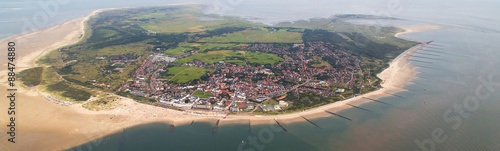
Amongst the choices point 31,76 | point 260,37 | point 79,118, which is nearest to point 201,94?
point 79,118

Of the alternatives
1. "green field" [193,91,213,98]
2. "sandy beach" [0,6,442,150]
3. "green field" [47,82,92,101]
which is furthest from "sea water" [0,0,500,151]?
"green field" [47,82,92,101]

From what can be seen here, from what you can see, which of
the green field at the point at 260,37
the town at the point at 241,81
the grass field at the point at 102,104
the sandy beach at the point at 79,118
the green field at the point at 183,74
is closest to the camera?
the sandy beach at the point at 79,118

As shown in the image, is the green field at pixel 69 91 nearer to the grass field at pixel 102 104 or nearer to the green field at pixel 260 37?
the grass field at pixel 102 104

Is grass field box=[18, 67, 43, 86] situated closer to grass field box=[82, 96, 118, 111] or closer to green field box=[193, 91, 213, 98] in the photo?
grass field box=[82, 96, 118, 111]

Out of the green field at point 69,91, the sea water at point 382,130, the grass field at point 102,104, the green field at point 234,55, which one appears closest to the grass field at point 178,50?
the green field at point 234,55

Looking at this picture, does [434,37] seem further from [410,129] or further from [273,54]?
[410,129]

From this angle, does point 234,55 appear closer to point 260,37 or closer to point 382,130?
point 260,37
